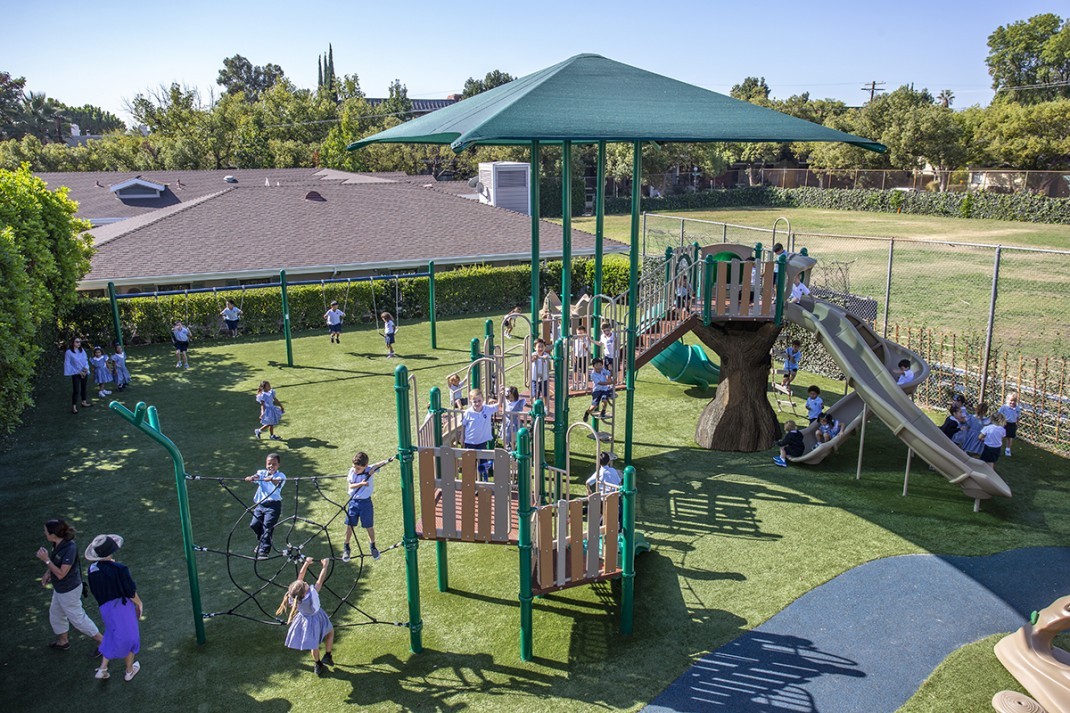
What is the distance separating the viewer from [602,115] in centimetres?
993

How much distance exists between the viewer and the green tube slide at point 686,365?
16562mm

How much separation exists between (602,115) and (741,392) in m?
5.75

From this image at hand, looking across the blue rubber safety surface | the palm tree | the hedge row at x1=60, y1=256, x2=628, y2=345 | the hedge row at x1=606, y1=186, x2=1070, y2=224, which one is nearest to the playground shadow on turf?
the blue rubber safety surface

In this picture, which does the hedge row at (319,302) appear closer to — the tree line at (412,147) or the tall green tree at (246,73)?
the tree line at (412,147)

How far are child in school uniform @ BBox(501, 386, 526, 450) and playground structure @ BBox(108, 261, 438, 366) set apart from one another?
9717 mm

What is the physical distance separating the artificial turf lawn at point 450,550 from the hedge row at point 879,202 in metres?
41.3

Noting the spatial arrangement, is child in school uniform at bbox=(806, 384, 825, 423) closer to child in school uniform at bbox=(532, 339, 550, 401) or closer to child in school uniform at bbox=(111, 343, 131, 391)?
child in school uniform at bbox=(532, 339, 550, 401)

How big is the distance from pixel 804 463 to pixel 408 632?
7.46m

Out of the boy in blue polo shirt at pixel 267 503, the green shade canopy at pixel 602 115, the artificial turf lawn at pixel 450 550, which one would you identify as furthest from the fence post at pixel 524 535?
the boy in blue polo shirt at pixel 267 503

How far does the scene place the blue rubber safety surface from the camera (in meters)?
7.31

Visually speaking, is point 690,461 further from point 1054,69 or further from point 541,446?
point 1054,69

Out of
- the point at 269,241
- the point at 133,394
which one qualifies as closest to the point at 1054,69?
the point at 269,241

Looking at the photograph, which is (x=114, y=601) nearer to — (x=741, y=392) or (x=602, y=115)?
(x=602, y=115)

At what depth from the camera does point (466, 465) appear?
779 centimetres
